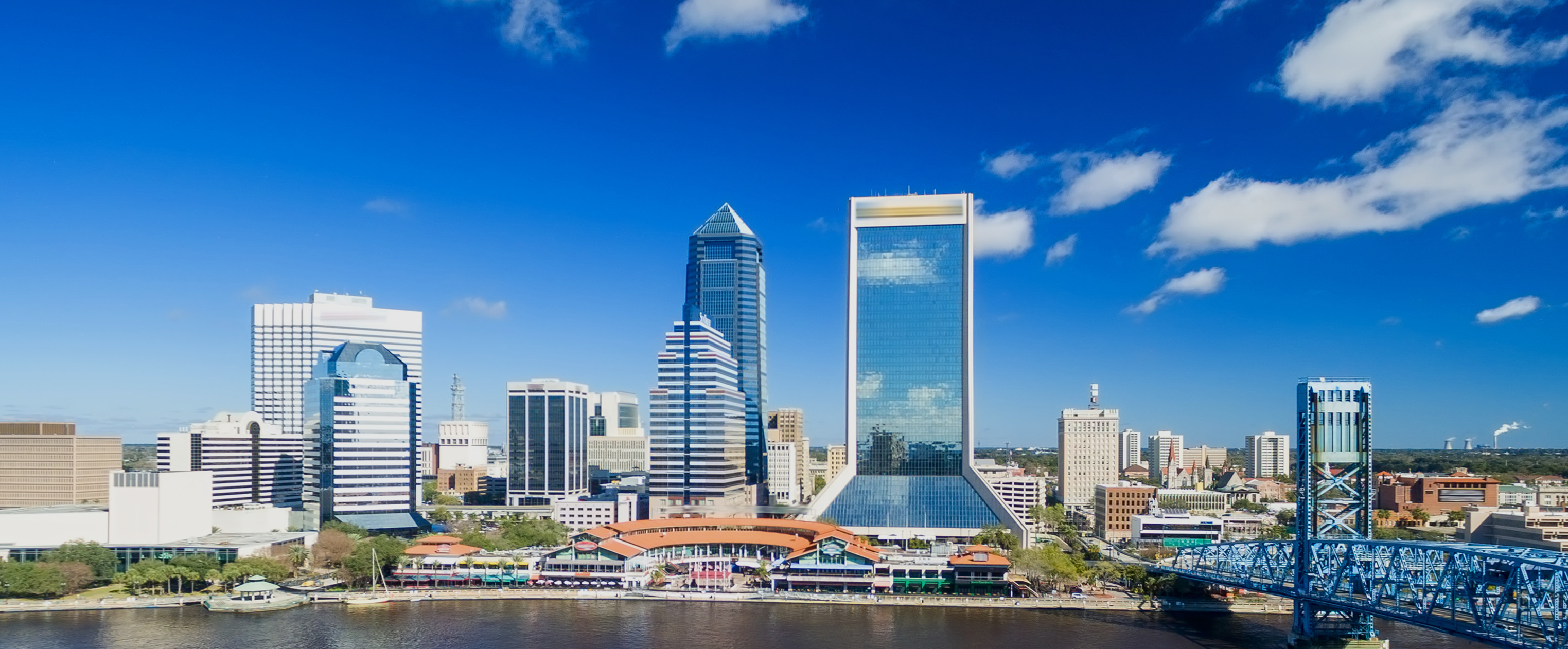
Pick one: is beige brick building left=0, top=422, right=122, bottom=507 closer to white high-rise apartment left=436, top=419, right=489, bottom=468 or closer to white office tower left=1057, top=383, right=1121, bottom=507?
white high-rise apartment left=436, top=419, right=489, bottom=468

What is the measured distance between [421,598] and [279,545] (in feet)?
57.7

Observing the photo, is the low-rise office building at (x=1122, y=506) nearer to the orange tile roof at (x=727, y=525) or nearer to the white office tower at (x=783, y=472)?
the orange tile roof at (x=727, y=525)

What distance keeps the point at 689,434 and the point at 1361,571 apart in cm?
5742

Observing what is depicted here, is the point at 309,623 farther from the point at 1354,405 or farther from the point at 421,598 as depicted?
the point at 1354,405

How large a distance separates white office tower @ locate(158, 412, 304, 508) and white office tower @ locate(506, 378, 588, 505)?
24122mm

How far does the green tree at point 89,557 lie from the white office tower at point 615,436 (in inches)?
3564

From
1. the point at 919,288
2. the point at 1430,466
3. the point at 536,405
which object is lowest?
the point at 1430,466

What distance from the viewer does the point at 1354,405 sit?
49.2 metres

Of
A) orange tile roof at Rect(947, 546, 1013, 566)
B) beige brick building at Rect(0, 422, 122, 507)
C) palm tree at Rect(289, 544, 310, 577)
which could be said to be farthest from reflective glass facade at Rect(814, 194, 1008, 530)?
beige brick building at Rect(0, 422, 122, 507)

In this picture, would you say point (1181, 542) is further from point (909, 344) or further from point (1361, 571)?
point (1361, 571)

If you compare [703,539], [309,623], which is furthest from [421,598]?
[703,539]

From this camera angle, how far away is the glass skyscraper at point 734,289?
125 m

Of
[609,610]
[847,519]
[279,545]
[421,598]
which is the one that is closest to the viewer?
[609,610]

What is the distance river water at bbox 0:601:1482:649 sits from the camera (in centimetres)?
4794
